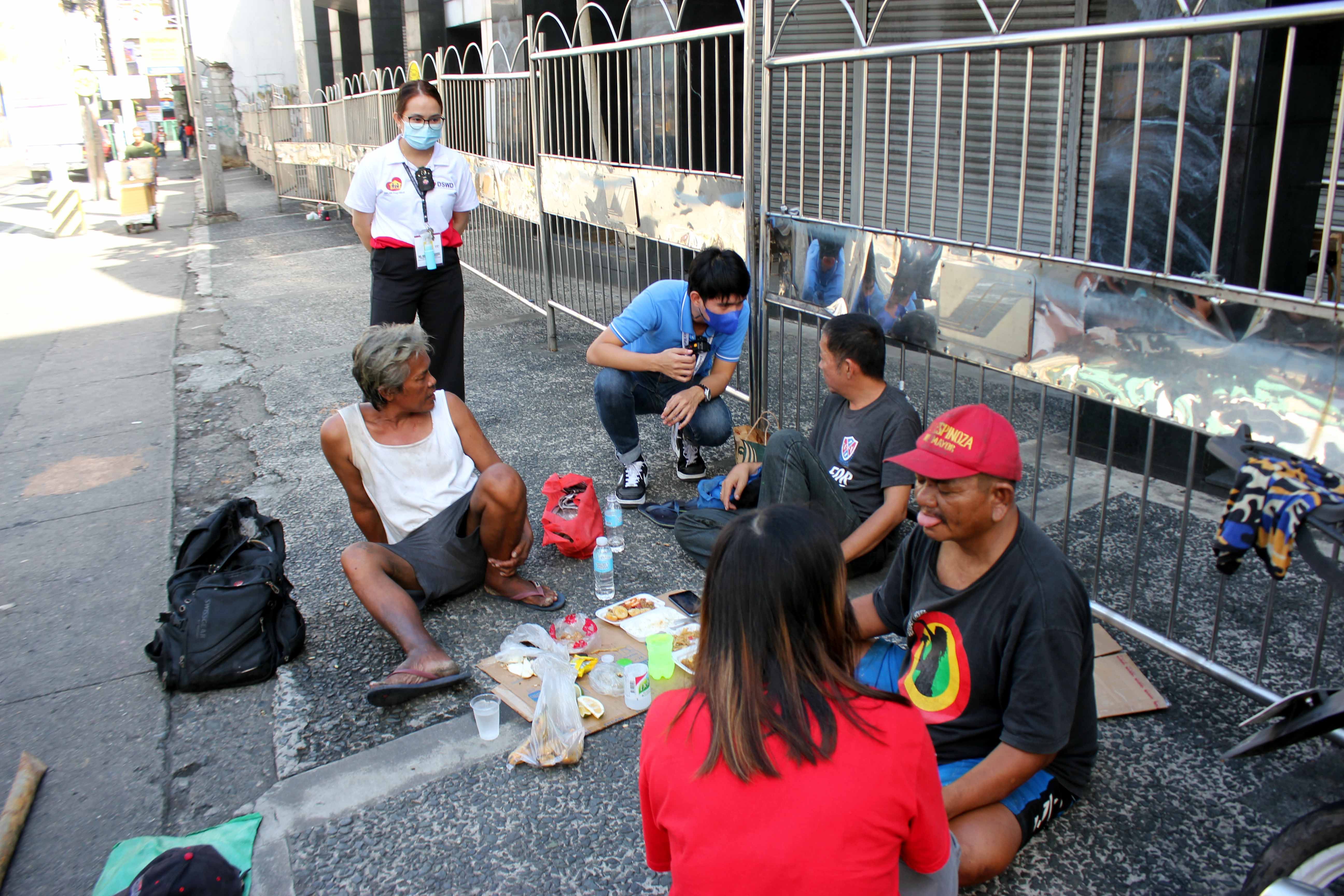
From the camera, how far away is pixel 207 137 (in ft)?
59.2

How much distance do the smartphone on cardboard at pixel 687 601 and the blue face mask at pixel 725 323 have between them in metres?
1.52

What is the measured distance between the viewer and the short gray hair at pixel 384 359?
3504mm

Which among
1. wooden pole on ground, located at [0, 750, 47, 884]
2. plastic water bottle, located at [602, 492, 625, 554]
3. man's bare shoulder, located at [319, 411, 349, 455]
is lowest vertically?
wooden pole on ground, located at [0, 750, 47, 884]

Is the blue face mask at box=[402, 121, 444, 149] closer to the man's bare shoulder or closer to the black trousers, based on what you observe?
the black trousers

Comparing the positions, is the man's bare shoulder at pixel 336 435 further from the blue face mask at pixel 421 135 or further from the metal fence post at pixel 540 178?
the metal fence post at pixel 540 178

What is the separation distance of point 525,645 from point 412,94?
3.40 m

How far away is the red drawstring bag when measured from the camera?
416cm

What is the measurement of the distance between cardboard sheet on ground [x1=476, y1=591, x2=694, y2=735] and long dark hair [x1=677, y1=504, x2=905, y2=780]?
4.86ft

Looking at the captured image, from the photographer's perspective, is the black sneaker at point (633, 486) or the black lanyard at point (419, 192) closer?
the black sneaker at point (633, 486)

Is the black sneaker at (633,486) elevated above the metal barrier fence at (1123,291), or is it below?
below

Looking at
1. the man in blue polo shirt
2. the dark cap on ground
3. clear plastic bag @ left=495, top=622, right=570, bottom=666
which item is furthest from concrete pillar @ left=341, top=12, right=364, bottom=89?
the dark cap on ground

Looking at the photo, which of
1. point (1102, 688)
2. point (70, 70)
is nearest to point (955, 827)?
point (1102, 688)

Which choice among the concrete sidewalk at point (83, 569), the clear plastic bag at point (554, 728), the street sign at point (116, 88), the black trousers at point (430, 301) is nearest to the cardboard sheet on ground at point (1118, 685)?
the clear plastic bag at point (554, 728)

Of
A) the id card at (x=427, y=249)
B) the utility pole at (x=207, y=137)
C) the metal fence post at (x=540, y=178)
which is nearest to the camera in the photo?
the id card at (x=427, y=249)
